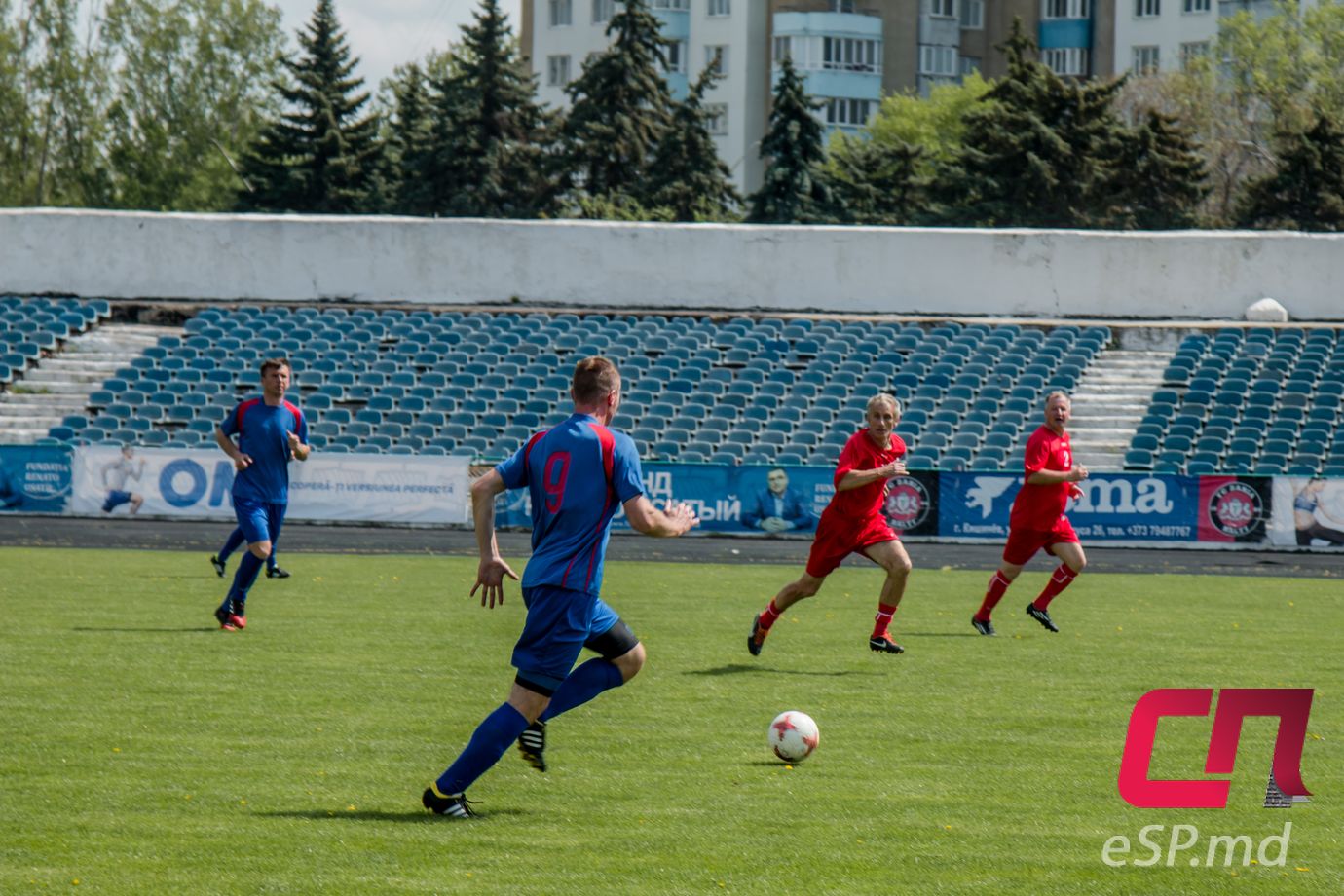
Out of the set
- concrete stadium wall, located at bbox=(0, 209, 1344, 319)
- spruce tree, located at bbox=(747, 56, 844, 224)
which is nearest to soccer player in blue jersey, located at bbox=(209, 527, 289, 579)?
concrete stadium wall, located at bbox=(0, 209, 1344, 319)

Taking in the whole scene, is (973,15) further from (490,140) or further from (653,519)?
(653,519)

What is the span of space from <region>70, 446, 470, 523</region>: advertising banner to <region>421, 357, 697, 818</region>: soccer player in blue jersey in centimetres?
1981

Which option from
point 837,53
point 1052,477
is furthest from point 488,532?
point 837,53

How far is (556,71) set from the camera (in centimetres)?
9000

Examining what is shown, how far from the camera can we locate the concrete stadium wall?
35.9m

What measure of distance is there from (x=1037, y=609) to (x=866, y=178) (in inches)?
1802

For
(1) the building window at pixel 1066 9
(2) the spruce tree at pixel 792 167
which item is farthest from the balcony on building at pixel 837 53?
(2) the spruce tree at pixel 792 167

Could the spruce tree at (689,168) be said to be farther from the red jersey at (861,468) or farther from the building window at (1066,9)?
the red jersey at (861,468)

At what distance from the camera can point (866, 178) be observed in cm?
5909

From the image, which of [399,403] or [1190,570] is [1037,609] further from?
[399,403]

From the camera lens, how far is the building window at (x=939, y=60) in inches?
3423

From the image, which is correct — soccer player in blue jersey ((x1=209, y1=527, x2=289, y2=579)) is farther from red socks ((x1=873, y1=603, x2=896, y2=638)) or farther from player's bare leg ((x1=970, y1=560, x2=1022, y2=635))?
player's bare leg ((x1=970, y1=560, x2=1022, y2=635))

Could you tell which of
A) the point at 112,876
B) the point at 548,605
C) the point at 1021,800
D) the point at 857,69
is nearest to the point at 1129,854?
the point at 1021,800

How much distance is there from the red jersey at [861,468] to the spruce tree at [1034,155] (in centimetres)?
4229
